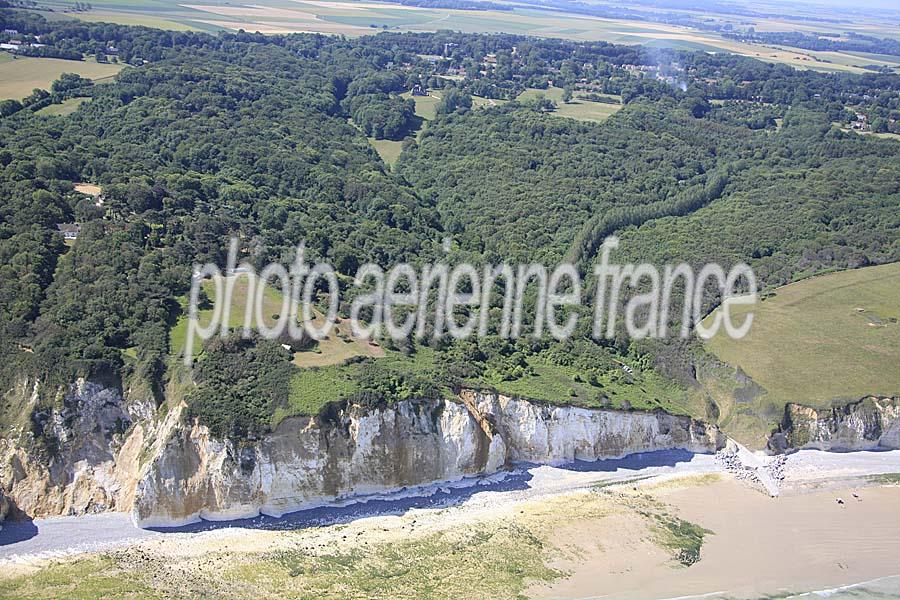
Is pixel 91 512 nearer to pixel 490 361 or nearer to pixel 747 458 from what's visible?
pixel 490 361

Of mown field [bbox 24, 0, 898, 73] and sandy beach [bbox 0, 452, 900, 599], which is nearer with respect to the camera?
sandy beach [bbox 0, 452, 900, 599]

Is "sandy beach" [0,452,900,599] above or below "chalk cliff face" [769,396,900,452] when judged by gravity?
below

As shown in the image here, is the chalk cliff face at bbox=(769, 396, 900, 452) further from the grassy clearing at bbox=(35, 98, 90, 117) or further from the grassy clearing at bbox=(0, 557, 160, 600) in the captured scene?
the grassy clearing at bbox=(35, 98, 90, 117)

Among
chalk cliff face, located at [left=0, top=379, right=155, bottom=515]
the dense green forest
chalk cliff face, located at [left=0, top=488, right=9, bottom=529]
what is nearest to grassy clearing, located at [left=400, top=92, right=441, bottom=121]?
the dense green forest

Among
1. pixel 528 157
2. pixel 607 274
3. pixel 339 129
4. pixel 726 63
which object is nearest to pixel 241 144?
pixel 339 129

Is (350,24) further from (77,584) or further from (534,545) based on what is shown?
(77,584)

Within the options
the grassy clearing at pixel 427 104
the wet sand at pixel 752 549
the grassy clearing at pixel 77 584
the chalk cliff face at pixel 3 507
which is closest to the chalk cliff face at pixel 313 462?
the grassy clearing at pixel 77 584

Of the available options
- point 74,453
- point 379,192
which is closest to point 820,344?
point 379,192

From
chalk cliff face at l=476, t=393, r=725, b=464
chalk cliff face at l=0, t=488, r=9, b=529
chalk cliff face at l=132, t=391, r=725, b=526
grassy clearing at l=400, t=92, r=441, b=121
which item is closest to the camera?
chalk cliff face at l=0, t=488, r=9, b=529
